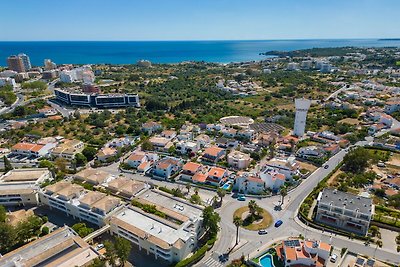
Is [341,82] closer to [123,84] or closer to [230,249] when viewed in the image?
[123,84]

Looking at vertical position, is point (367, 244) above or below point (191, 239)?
below

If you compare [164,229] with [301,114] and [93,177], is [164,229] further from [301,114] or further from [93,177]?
[301,114]

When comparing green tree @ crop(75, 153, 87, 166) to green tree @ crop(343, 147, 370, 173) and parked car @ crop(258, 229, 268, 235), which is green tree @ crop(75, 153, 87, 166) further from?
green tree @ crop(343, 147, 370, 173)

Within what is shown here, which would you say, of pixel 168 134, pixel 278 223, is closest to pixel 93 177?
pixel 168 134

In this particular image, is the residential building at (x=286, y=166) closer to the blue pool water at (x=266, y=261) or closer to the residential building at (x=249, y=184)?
the residential building at (x=249, y=184)

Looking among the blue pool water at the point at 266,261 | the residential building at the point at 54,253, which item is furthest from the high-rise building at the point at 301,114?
the residential building at the point at 54,253

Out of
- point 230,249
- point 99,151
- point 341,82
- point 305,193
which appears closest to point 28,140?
point 99,151

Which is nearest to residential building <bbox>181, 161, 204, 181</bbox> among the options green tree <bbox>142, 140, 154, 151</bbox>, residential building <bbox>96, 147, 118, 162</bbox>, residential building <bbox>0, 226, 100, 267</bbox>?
green tree <bbox>142, 140, 154, 151</bbox>
